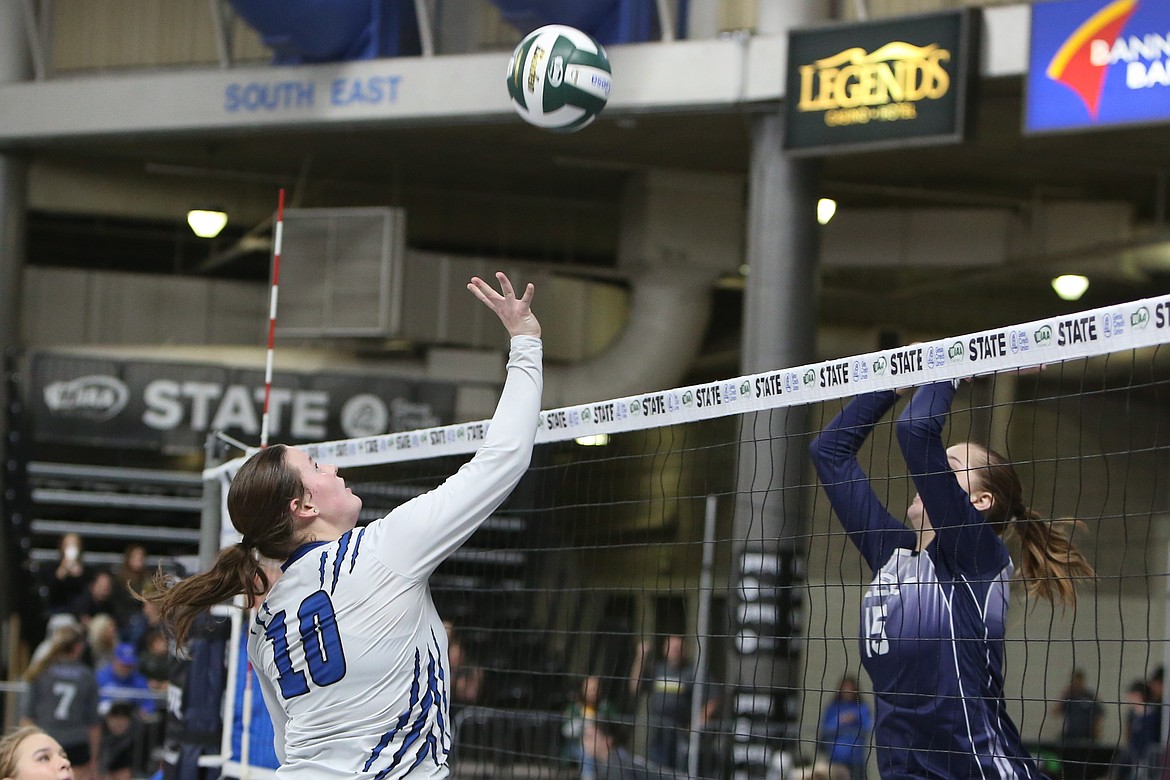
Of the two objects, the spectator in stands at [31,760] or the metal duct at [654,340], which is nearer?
the spectator in stands at [31,760]

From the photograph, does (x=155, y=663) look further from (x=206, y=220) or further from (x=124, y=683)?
(x=206, y=220)

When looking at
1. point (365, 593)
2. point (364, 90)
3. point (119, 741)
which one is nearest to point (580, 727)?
point (119, 741)

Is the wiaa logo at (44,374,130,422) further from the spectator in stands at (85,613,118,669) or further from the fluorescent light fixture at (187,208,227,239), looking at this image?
the spectator in stands at (85,613,118,669)

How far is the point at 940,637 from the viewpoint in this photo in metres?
3.68

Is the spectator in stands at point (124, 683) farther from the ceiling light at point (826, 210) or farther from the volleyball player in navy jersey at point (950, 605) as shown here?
the volleyball player in navy jersey at point (950, 605)

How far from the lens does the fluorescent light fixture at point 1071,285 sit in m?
14.2

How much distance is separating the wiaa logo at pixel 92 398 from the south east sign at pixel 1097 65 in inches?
349

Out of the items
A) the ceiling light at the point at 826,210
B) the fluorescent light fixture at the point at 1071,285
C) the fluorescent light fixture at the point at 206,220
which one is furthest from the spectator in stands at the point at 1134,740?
the fluorescent light fixture at the point at 206,220

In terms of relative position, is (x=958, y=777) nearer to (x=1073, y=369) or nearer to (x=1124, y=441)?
(x=1073, y=369)

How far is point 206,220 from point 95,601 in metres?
4.31

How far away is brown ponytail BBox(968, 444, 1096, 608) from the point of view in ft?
12.3

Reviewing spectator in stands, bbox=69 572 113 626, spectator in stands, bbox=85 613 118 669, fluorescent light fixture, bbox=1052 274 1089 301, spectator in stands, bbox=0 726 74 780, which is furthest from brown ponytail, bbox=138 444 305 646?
fluorescent light fixture, bbox=1052 274 1089 301

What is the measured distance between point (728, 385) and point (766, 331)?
276 inches

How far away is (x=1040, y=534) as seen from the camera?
3.78 m
